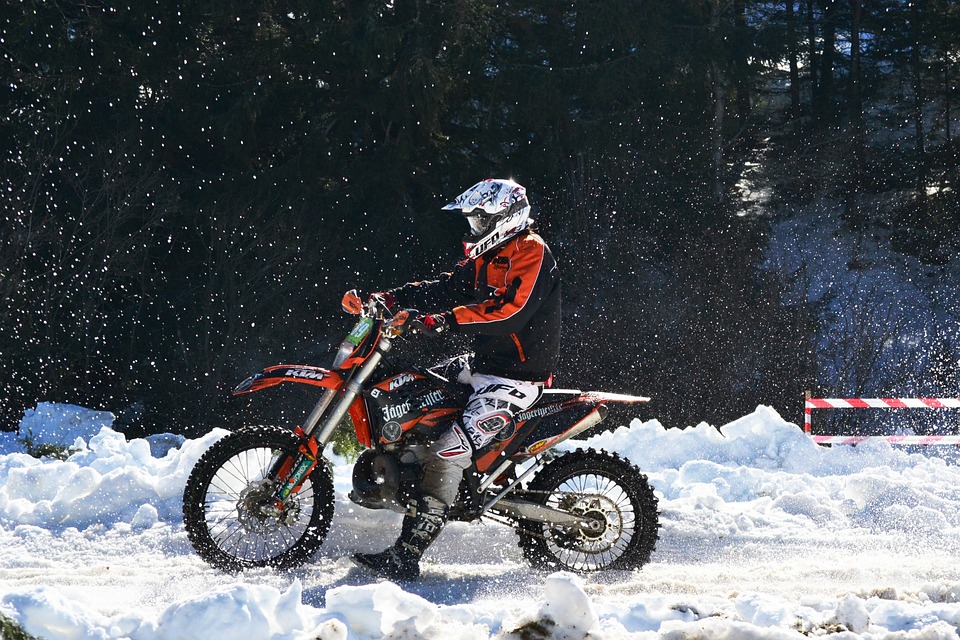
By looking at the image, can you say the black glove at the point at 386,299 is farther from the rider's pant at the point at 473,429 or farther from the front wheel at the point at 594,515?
the front wheel at the point at 594,515

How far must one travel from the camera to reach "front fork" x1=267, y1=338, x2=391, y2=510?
566 centimetres

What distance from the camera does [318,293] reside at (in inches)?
771

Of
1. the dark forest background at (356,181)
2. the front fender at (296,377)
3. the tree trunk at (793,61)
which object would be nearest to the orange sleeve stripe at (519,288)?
the front fender at (296,377)

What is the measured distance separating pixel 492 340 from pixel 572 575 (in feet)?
5.92

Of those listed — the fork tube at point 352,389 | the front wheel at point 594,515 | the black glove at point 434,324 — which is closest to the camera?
the black glove at point 434,324

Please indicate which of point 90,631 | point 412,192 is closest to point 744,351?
point 412,192

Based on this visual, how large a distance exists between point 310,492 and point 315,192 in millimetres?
15062

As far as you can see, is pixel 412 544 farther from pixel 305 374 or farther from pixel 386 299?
pixel 386 299

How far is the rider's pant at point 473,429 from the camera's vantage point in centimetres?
573

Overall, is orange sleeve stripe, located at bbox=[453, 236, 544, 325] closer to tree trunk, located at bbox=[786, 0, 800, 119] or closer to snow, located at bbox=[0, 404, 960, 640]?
snow, located at bbox=[0, 404, 960, 640]

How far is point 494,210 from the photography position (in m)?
5.74

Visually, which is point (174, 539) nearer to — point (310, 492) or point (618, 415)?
point (310, 492)

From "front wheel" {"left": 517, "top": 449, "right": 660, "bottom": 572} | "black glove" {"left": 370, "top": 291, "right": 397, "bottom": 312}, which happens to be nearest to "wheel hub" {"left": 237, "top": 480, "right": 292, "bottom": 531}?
"black glove" {"left": 370, "top": 291, "right": 397, "bottom": 312}

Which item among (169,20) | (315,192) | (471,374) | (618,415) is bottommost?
(618,415)
